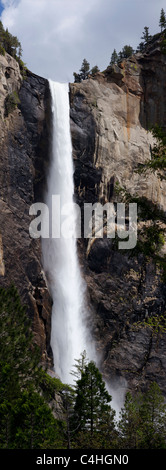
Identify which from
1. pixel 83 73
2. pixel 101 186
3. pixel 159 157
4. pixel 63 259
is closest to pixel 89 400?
pixel 159 157

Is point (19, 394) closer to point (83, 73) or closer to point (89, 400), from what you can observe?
point (89, 400)

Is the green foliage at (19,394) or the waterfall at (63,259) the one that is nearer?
the green foliage at (19,394)

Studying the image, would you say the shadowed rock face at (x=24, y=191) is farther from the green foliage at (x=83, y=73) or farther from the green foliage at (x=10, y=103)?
the green foliage at (x=83, y=73)

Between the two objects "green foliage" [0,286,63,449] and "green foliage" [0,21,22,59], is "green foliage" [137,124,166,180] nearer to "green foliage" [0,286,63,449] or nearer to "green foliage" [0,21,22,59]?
"green foliage" [0,286,63,449]

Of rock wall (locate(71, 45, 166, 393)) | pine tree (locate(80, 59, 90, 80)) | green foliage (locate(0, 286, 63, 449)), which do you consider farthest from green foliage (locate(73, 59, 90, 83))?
green foliage (locate(0, 286, 63, 449))

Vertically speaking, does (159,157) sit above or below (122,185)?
below

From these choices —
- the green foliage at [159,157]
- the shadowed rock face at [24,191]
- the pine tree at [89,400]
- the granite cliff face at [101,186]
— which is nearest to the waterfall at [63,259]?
the granite cliff face at [101,186]
